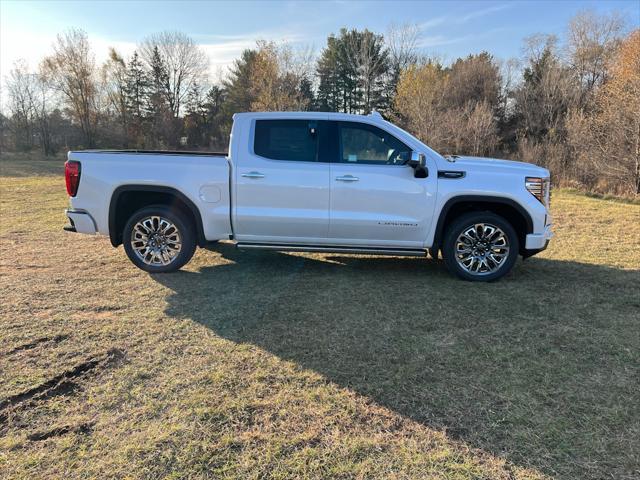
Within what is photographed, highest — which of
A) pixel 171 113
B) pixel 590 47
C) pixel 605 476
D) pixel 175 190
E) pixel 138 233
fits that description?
pixel 590 47

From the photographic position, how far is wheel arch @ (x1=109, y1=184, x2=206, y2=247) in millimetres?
5246

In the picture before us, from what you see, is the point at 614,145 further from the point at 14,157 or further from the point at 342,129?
the point at 14,157

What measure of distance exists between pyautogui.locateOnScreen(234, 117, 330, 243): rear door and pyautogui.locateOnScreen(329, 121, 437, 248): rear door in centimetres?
19

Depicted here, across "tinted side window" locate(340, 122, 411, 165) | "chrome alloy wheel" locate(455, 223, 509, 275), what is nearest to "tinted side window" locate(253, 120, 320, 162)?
"tinted side window" locate(340, 122, 411, 165)

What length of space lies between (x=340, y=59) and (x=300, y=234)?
139ft

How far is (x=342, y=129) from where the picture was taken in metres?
5.23

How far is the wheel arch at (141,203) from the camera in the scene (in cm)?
525

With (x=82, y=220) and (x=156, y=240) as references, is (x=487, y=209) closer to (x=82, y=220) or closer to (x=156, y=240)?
(x=156, y=240)

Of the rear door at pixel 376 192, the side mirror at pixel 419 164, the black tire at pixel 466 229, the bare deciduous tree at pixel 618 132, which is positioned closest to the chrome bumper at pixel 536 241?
the black tire at pixel 466 229

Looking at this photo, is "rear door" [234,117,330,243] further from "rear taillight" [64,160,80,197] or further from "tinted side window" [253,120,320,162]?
"rear taillight" [64,160,80,197]

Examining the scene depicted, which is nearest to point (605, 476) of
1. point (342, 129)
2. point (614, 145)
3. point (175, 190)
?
point (342, 129)

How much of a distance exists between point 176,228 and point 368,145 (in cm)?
257

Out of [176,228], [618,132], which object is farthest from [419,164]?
[618,132]

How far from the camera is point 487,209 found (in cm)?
535
